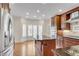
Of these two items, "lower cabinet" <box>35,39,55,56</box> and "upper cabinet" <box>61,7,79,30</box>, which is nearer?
"lower cabinet" <box>35,39,55,56</box>

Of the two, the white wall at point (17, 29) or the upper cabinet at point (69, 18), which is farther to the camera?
the upper cabinet at point (69, 18)

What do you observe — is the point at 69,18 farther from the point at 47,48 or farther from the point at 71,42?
the point at 47,48

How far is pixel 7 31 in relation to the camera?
1338 mm

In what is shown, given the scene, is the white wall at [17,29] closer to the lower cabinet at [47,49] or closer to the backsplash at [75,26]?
the lower cabinet at [47,49]

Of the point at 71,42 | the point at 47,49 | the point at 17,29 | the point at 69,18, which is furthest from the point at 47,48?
the point at 17,29

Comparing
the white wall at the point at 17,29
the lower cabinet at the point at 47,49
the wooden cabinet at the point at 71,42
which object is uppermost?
the white wall at the point at 17,29

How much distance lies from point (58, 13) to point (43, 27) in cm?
37

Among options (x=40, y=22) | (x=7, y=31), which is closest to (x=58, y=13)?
(x=40, y=22)

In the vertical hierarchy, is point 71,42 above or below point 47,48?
above

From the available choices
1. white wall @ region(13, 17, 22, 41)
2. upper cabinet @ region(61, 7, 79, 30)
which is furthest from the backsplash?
white wall @ region(13, 17, 22, 41)

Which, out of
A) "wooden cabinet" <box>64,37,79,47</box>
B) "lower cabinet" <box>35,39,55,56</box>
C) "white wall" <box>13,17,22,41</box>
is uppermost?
"white wall" <box>13,17,22,41</box>

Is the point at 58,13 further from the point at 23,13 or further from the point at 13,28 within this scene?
the point at 13,28

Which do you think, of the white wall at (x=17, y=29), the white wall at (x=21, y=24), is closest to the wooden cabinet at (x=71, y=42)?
the white wall at (x=21, y=24)

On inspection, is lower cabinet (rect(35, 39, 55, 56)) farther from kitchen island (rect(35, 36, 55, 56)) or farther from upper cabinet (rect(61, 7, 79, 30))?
upper cabinet (rect(61, 7, 79, 30))
